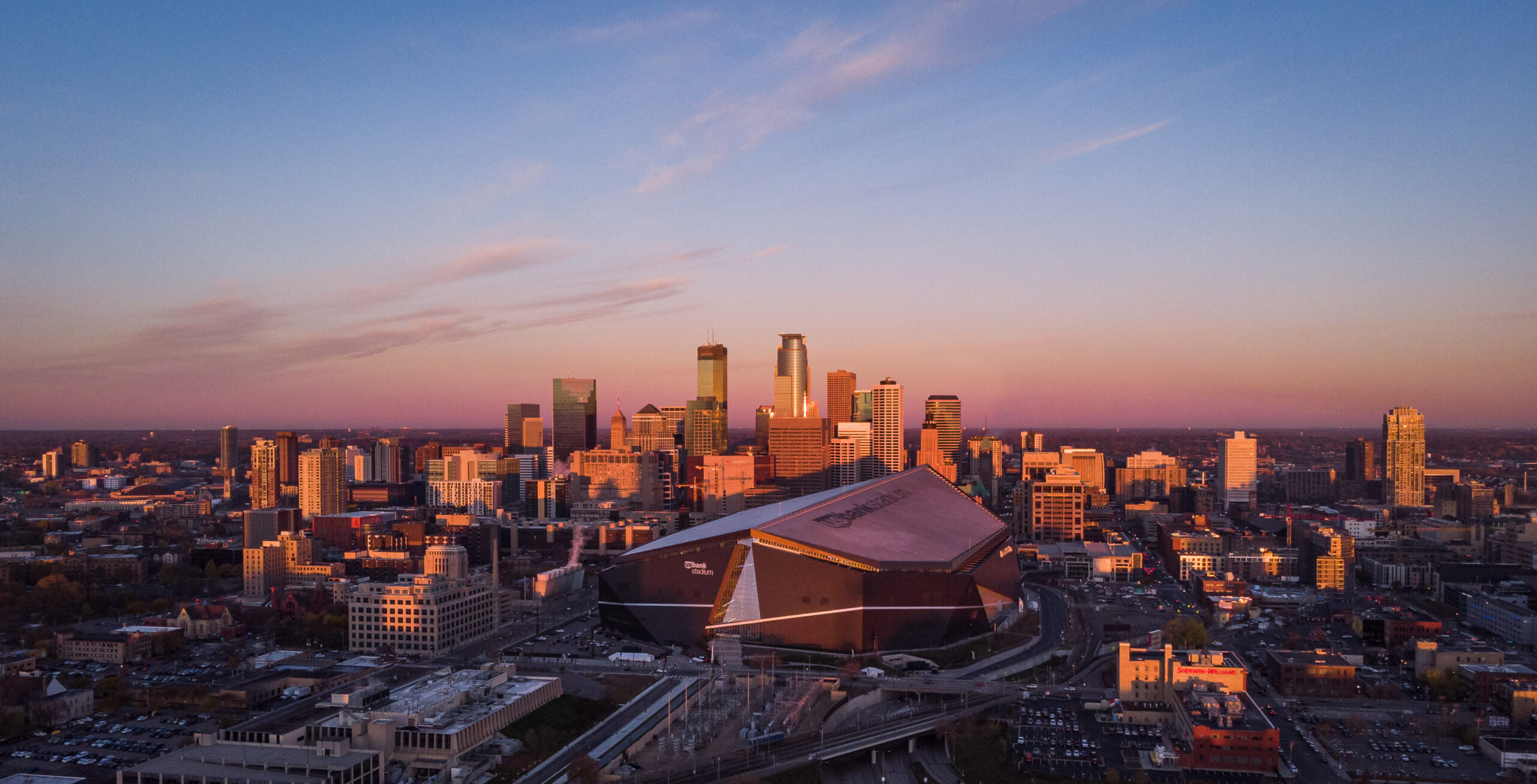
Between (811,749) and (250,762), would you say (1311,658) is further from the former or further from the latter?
(250,762)

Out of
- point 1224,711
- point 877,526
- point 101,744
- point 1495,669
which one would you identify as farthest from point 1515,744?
point 101,744

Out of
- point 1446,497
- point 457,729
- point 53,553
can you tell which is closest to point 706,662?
point 457,729

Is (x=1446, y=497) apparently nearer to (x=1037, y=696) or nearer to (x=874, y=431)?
(x=874, y=431)

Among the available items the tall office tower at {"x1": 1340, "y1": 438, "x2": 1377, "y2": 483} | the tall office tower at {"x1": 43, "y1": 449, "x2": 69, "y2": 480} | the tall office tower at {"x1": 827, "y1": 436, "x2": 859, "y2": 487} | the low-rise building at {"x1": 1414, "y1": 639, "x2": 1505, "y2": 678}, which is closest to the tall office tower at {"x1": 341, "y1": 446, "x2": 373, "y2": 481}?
the tall office tower at {"x1": 43, "y1": 449, "x2": 69, "y2": 480}

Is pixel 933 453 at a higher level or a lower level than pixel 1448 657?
higher

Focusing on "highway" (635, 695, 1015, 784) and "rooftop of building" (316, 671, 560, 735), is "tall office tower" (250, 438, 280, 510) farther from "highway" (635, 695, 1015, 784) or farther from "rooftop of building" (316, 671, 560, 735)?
"highway" (635, 695, 1015, 784)
